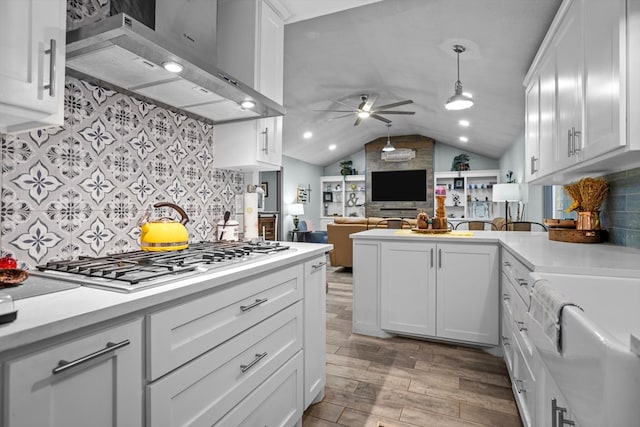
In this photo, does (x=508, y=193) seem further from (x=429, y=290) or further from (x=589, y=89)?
(x=589, y=89)

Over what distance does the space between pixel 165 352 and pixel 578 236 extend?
2458 mm

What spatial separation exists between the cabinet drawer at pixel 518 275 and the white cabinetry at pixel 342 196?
8.32 meters

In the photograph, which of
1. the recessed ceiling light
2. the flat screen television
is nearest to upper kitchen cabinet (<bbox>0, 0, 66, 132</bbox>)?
the recessed ceiling light

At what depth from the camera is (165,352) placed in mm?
933

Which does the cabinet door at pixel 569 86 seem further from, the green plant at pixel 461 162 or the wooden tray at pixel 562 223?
the green plant at pixel 461 162

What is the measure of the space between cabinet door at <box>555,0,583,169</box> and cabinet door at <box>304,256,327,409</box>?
1.49 metres

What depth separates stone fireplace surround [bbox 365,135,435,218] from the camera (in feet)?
31.4

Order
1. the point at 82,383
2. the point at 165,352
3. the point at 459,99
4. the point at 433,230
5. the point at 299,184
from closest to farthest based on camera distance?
the point at 82,383 → the point at 165,352 → the point at 433,230 → the point at 459,99 → the point at 299,184

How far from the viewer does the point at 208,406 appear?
109cm

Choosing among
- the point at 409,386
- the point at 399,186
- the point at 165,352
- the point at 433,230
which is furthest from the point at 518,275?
the point at 399,186

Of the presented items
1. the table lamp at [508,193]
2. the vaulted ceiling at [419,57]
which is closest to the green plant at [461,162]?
the vaulted ceiling at [419,57]

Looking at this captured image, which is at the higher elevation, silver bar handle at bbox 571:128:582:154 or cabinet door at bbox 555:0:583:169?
cabinet door at bbox 555:0:583:169

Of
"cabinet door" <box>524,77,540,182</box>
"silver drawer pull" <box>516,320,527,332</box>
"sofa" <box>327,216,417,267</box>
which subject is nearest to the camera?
"silver drawer pull" <box>516,320,527,332</box>

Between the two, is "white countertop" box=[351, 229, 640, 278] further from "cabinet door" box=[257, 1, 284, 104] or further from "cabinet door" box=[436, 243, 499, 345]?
"cabinet door" box=[257, 1, 284, 104]
